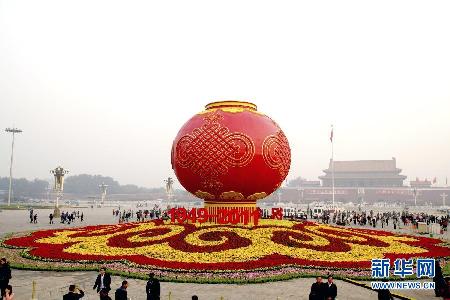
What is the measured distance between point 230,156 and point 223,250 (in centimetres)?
616

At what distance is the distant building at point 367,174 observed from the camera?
431 ft

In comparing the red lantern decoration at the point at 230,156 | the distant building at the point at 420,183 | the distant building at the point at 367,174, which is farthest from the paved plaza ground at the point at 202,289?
the distant building at the point at 420,183

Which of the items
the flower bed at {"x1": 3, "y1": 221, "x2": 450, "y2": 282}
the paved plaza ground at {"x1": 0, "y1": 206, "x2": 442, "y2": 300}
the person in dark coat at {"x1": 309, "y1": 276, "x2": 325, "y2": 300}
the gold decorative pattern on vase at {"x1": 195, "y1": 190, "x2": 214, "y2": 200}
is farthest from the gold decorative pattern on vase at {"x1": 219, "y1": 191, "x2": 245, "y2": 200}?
the person in dark coat at {"x1": 309, "y1": 276, "x2": 325, "y2": 300}

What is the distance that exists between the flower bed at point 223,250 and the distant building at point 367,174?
116 m

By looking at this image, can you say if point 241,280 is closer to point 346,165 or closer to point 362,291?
point 362,291

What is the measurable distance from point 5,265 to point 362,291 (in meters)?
10.5

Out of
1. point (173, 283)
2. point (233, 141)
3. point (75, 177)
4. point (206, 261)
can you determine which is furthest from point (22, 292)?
point (75, 177)

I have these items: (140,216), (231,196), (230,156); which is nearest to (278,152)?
(230,156)

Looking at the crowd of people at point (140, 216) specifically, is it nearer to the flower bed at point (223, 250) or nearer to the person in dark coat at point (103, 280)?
the flower bed at point (223, 250)

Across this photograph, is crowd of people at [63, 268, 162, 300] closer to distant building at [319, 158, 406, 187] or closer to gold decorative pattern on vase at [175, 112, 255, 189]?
gold decorative pattern on vase at [175, 112, 255, 189]

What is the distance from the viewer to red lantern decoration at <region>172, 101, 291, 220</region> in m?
21.8

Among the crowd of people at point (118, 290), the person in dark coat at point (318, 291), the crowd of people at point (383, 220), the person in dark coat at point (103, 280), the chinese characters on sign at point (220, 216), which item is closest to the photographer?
the crowd of people at point (118, 290)

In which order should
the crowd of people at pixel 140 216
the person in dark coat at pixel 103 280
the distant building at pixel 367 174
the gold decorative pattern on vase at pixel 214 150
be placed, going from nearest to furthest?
the person in dark coat at pixel 103 280 → the gold decorative pattern on vase at pixel 214 150 → the crowd of people at pixel 140 216 → the distant building at pixel 367 174

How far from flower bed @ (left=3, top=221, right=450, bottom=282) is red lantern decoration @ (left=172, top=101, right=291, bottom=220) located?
2.27m
